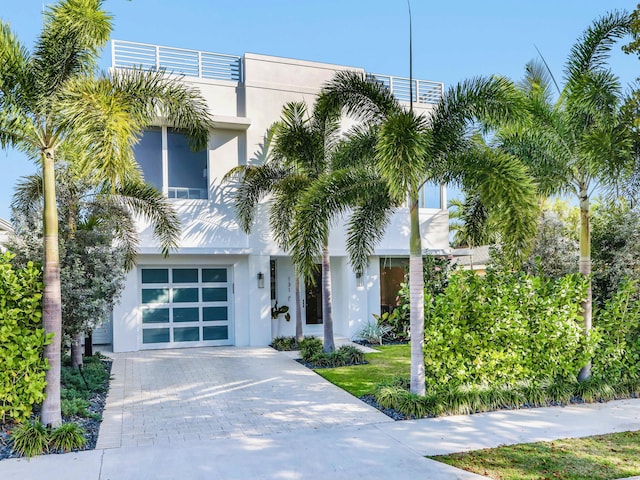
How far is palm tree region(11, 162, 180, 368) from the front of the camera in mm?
9039

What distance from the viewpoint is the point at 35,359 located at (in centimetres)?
642

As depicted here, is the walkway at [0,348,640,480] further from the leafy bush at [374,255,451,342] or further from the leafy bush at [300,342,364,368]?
the leafy bush at [374,255,451,342]

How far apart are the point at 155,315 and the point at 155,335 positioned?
590 mm

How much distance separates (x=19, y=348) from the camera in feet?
21.2

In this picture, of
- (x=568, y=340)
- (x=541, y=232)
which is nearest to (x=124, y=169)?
(x=568, y=340)

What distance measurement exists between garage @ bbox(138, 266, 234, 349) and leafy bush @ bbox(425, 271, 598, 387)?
8.04m

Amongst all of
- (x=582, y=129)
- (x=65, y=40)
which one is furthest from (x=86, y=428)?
(x=582, y=129)

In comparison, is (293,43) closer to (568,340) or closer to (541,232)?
(541,232)

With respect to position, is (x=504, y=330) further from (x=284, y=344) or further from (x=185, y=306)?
(x=185, y=306)

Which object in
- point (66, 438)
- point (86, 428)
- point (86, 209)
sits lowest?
point (86, 428)

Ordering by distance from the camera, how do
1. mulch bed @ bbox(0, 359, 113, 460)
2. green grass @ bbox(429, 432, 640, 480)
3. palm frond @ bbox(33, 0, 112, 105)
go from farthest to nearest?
1. palm frond @ bbox(33, 0, 112, 105)
2. mulch bed @ bbox(0, 359, 113, 460)
3. green grass @ bbox(429, 432, 640, 480)

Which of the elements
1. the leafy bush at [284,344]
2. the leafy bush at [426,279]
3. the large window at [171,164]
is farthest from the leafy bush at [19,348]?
the leafy bush at [426,279]

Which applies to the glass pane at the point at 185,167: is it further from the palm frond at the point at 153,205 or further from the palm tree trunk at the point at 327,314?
the palm tree trunk at the point at 327,314

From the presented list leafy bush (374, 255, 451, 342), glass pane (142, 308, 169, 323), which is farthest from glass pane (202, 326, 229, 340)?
leafy bush (374, 255, 451, 342)
